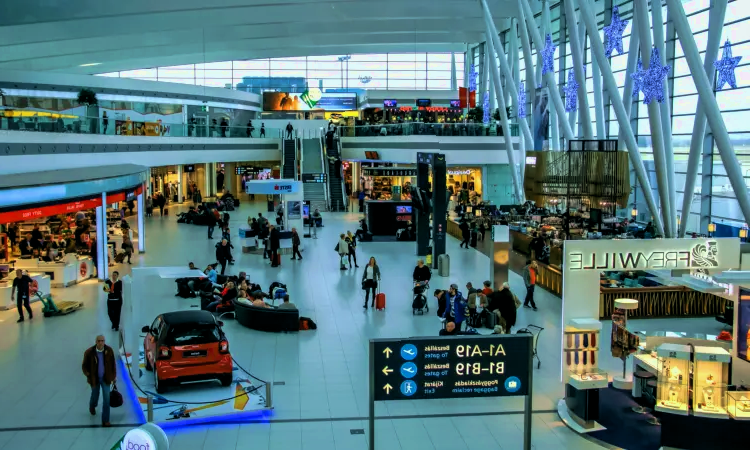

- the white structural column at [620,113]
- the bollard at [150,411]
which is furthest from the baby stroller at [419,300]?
the white structural column at [620,113]

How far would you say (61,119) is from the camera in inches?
939

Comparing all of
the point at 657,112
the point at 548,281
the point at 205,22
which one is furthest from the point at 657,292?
the point at 205,22

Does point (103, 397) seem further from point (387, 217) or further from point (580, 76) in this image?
point (580, 76)

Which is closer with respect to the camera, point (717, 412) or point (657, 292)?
point (717, 412)

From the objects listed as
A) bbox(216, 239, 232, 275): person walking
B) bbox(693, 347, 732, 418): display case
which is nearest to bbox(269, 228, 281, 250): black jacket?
bbox(216, 239, 232, 275): person walking

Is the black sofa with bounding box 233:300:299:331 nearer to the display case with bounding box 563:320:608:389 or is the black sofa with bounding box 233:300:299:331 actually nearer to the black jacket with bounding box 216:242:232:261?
the display case with bounding box 563:320:608:389

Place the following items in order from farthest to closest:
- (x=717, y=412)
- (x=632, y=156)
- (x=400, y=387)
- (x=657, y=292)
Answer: (x=632, y=156)
(x=657, y=292)
(x=717, y=412)
(x=400, y=387)

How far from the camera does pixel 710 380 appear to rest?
10.6 metres

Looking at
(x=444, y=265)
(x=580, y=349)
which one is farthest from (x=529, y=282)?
(x=580, y=349)

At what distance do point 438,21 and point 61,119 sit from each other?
90.8 ft

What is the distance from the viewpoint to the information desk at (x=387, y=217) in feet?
111

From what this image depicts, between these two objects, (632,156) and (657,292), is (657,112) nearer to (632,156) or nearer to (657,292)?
(632,156)

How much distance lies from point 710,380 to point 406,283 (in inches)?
505

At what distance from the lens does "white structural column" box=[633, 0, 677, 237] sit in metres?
24.2
